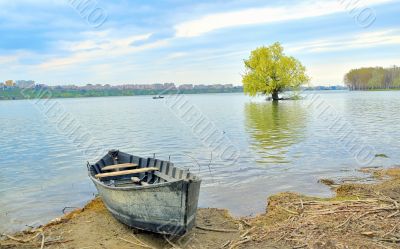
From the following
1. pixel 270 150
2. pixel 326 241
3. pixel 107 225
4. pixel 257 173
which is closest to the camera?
pixel 326 241

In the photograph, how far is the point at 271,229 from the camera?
9.58 m

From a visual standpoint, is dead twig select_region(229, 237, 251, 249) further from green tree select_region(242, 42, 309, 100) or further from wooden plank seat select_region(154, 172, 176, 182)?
green tree select_region(242, 42, 309, 100)

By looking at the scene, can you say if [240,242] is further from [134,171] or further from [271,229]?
[134,171]

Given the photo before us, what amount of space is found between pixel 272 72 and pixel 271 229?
71.5m

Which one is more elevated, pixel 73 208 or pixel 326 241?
pixel 326 241

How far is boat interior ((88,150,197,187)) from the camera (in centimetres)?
1254

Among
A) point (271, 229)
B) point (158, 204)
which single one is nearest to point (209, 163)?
point (271, 229)

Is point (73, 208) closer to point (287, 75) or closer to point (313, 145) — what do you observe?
point (313, 145)

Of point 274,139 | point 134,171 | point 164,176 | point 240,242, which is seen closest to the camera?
point 240,242

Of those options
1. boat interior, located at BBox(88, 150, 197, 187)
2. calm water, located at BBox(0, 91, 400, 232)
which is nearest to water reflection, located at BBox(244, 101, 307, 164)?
calm water, located at BBox(0, 91, 400, 232)

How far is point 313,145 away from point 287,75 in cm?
5443

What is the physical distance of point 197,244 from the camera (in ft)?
31.2

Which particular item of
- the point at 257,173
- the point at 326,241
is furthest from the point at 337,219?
the point at 257,173

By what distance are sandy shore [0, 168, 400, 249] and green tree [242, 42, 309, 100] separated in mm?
67598
